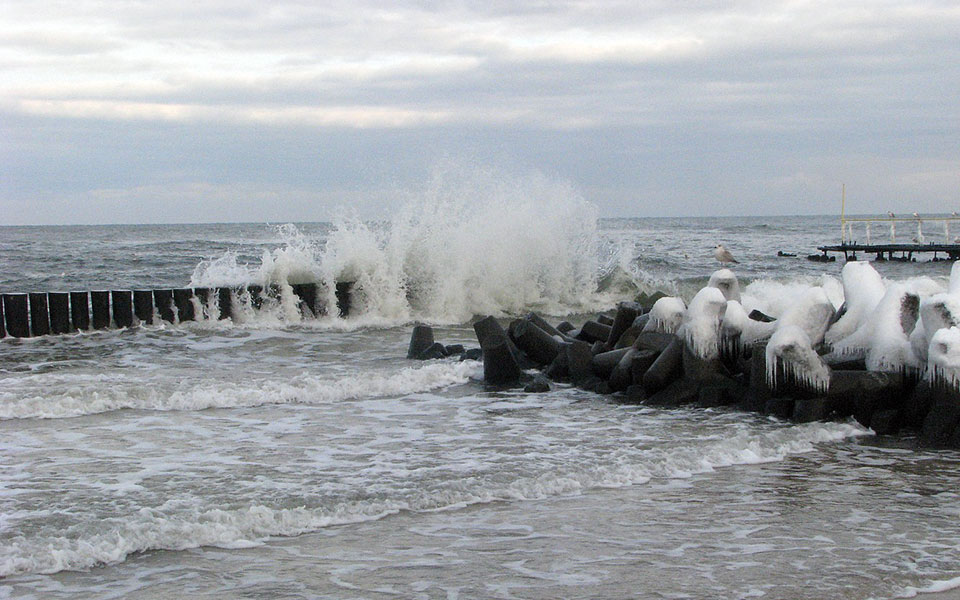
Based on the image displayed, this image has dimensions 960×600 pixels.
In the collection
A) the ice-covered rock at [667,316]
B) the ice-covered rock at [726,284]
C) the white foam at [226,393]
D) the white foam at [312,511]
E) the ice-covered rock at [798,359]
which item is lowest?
the white foam at [312,511]

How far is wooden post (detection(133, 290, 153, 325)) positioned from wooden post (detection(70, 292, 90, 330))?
70 cm

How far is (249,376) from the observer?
10.9m

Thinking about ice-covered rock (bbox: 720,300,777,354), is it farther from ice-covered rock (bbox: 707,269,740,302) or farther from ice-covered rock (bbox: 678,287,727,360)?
ice-covered rock (bbox: 707,269,740,302)

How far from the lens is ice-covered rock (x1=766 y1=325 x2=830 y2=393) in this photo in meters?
7.86

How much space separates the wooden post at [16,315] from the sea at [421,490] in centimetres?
168

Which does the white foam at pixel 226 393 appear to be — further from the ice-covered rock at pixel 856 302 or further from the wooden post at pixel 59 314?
the wooden post at pixel 59 314

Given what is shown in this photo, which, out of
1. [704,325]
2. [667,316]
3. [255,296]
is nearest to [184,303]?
[255,296]

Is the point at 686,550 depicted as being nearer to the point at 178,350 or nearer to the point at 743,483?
the point at 743,483

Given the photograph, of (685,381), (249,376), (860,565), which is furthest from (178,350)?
(860,565)

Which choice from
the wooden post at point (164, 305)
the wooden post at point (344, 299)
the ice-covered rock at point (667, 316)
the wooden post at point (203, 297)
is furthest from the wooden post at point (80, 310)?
the ice-covered rock at point (667, 316)

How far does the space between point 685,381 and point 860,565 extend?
171 inches

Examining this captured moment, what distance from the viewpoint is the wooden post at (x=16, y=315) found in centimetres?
1402

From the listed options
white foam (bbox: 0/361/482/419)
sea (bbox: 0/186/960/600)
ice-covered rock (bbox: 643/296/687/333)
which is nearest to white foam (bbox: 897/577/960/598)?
sea (bbox: 0/186/960/600)

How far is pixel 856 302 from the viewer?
9.09 meters
